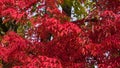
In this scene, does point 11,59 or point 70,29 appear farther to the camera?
point 11,59

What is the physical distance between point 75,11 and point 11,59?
345cm

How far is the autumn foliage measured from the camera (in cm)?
582

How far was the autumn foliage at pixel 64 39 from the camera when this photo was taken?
19.1 feet

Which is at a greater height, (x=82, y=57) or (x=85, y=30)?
(x=85, y=30)

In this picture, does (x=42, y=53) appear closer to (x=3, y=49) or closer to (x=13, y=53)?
(x=13, y=53)

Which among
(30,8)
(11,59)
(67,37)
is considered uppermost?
(30,8)

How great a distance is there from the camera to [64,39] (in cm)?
608

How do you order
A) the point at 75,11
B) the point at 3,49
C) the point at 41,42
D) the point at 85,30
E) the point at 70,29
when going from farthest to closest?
the point at 75,11, the point at 3,49, the point at 41,42, the point at 85,30, the point at 70,29

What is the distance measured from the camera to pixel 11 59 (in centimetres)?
672

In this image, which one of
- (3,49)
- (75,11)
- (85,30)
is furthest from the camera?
(75,11)

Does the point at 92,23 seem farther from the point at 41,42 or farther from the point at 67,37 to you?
the point at 41,42

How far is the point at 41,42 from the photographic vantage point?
656cm

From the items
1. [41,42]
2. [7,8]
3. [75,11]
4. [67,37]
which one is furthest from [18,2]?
[75,11]

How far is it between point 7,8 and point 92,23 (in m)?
1.91
